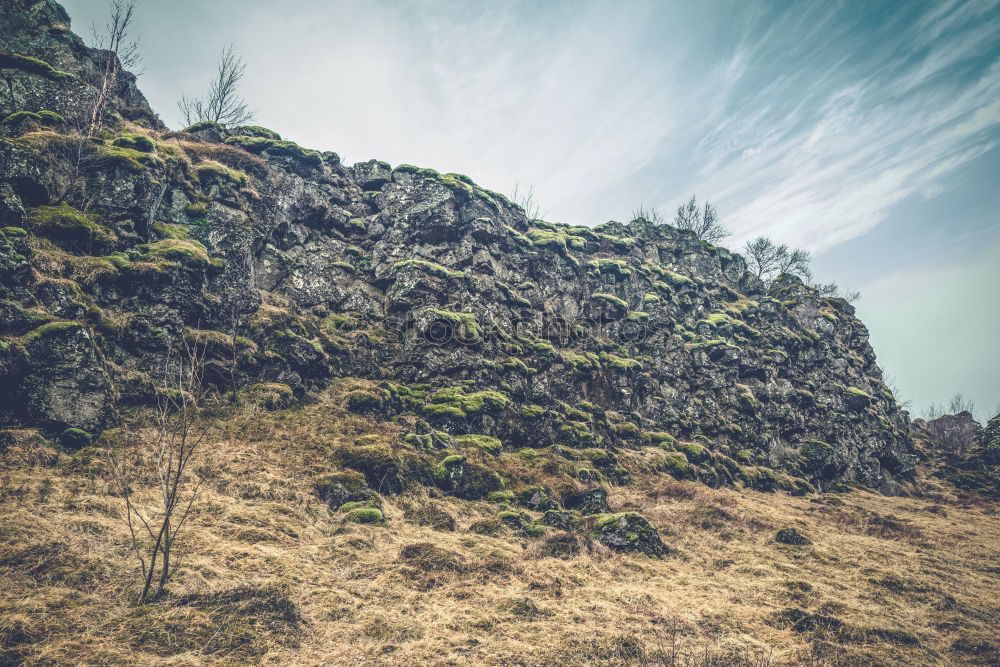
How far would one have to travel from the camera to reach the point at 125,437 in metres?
14.4

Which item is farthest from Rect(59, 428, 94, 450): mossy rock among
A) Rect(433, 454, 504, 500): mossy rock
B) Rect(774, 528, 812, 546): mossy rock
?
Rect(774, 528, 812, 546): mossy rock

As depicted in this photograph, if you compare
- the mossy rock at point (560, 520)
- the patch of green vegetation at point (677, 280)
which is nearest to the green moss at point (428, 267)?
the mossy rock at point (560, 520)

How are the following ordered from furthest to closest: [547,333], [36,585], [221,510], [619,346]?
[619,346] < [547,333] < [221,510] < [36,585]

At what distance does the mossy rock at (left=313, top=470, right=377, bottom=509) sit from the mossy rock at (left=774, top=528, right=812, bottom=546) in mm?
17775

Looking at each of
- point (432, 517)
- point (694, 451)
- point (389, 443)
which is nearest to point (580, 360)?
point (694, 451)

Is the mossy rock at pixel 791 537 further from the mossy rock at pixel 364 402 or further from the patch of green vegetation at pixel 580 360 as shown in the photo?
the mossy rock at pixel 364 402

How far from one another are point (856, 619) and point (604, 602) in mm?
7017

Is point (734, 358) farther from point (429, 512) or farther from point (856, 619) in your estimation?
point (429, 512)

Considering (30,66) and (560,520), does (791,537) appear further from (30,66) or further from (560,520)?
(30,66)

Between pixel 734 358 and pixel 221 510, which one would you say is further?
pixel 734 358

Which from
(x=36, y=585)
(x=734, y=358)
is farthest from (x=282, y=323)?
(x=734, y=358)

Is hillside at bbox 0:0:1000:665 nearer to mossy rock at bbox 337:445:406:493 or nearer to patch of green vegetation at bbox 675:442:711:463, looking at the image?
mossy rock at bbox 337:445:406:493

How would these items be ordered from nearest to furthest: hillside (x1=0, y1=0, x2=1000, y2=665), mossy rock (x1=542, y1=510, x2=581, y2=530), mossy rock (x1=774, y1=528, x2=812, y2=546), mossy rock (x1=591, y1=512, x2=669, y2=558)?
hillside (x1=0, y1=0, x2=1000, y2=665), mossy rock (x1=591, y1=512, x2=669, y2=558), mossy rock (x1=542, y1=510, x2=581, y2=530), mossy rock (x1=774, y1=528, x2=812, y2=546)

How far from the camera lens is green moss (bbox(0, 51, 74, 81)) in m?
21.7
